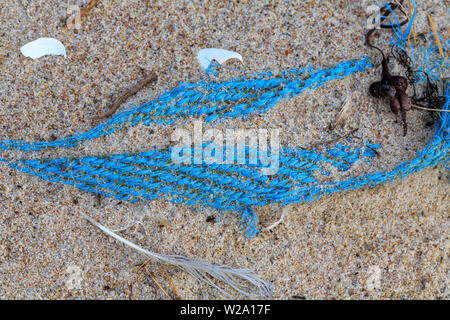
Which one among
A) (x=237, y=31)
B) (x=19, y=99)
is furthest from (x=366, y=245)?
(x=19, y=99)

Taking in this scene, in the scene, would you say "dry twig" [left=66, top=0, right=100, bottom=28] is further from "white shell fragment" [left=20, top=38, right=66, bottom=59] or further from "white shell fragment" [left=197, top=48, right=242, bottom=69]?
"white shell fragment" [left=197, top=48, right=242, bottom=69]

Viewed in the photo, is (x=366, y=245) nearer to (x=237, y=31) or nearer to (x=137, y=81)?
(x=237, y=31)

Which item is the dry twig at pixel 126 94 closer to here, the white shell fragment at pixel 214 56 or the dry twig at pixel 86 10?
the white shell fragment at pixel 214 56

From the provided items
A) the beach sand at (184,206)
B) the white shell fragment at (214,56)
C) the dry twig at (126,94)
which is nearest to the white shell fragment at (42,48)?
the beach sand at (184,206)

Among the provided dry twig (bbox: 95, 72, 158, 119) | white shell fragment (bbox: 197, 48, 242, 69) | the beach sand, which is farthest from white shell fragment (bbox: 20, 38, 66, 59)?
white shell fragment (bbox: 197, 48, 242, 69)

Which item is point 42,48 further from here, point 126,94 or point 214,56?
point 214,56
